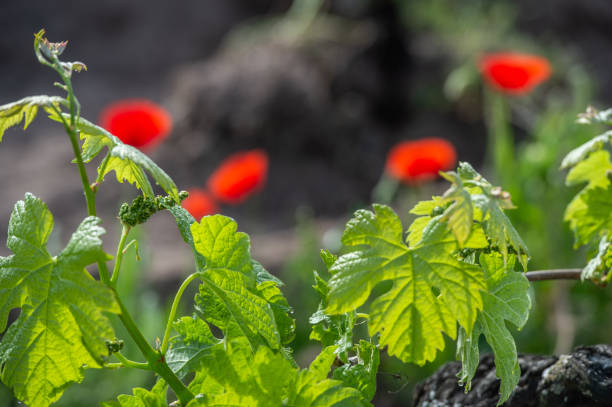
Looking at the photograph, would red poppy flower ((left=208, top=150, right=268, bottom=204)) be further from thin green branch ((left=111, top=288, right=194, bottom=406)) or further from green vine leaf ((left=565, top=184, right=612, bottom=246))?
thin green branch ((left=111, top=288, right=194, bottom=406))

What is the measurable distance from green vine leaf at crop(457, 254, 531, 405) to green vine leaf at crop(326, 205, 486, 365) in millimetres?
19

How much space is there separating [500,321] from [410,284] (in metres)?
0.08

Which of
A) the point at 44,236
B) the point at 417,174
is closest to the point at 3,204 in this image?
the point at 417,174

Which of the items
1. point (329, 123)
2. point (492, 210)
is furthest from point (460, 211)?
point (329, 123)

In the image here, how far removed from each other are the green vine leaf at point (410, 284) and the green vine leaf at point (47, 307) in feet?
0.44

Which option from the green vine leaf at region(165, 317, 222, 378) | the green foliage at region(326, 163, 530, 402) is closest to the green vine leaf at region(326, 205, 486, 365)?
the green foliage at region(326, 163, 530, 402)

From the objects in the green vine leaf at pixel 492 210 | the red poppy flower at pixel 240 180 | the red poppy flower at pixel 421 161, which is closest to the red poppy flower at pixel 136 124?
the red poppy flower at pixel 240 180

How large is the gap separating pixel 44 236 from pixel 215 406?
0.14 metres

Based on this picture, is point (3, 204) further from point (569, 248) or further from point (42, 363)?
point (42, 363)

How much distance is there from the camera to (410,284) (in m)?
0.41

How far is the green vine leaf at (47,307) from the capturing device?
1.24 feet

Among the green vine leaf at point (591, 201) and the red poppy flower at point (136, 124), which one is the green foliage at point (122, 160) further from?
the red poppy flower at point (136, 124)

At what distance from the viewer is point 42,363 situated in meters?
0.40

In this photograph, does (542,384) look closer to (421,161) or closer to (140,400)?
(140,400)
